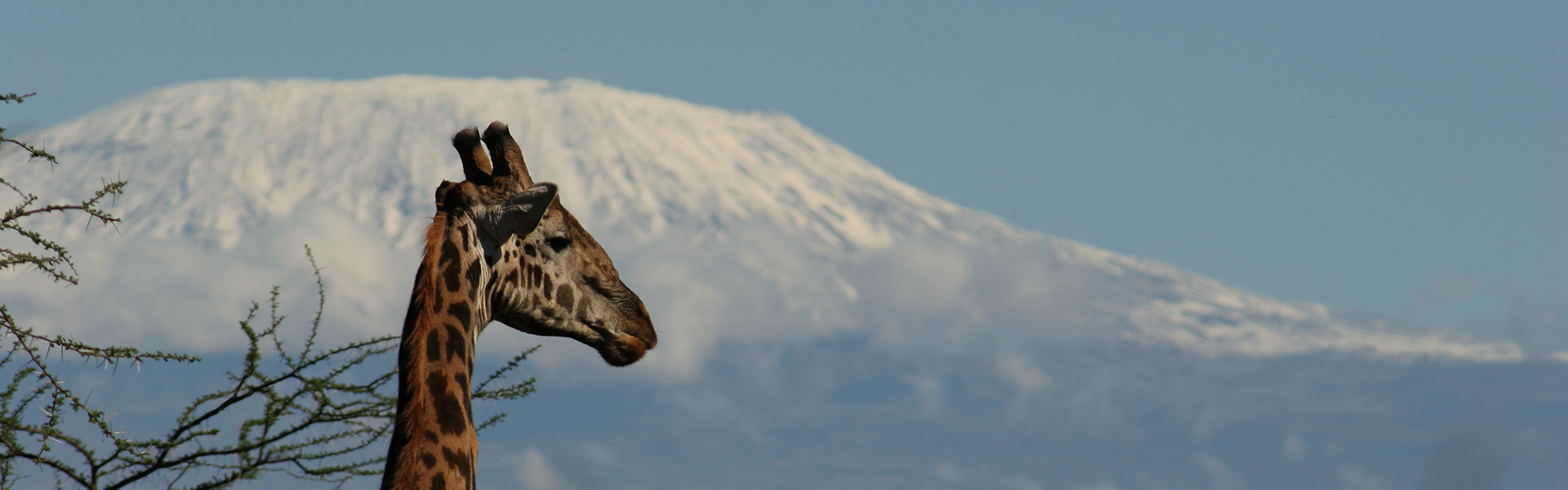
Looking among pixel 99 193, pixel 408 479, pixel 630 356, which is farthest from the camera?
pixel 99 193

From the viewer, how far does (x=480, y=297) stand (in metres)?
7.74

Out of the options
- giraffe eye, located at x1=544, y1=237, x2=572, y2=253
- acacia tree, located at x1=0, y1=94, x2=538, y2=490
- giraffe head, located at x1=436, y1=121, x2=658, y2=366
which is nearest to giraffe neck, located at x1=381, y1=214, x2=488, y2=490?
giraffe head, located at x1=436, y1=121, x2=658, y2=366

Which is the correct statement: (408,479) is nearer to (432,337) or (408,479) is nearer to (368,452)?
(432,337)

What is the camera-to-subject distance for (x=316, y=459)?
13.0 meters

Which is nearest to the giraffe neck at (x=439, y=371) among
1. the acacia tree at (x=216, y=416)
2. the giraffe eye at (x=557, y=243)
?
the giraffe eye at (x=557, y=243)

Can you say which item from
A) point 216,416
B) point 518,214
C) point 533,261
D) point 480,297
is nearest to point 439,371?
point 480,297

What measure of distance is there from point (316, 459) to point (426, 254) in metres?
6.33

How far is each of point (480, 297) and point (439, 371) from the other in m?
0.59

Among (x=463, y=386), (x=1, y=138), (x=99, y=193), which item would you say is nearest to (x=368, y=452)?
(x=99, y=193)

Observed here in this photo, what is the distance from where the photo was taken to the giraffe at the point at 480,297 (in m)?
7.11

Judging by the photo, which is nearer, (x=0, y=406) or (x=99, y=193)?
(x=99, y=193)

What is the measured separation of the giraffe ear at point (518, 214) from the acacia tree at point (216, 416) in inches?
130

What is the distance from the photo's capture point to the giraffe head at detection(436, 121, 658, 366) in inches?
307

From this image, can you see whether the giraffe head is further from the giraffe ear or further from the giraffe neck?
the giraffe neck
